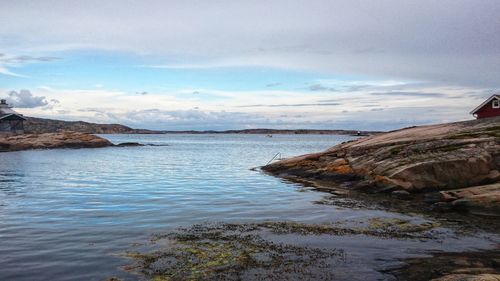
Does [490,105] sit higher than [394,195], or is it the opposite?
[490,105]

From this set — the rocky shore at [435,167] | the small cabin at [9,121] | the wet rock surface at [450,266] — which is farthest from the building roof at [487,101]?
the small cabin at [9,121]

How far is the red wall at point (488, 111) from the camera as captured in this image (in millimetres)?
52306

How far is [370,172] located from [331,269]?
17021 millimetres

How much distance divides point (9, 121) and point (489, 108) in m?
93.9

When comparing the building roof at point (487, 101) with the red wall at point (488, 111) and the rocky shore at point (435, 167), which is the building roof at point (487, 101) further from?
the rocky shore at point (435, 167)

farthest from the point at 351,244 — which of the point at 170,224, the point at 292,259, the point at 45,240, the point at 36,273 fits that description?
the point at 45,240

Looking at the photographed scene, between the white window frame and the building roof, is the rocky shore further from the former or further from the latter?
the white window frame

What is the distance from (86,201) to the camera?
2266 centimetres

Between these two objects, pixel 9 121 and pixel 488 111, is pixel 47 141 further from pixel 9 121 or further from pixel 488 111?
pixel 488 111

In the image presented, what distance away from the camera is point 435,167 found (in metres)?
23.0

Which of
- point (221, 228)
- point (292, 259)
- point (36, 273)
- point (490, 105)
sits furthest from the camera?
point (490, 105)

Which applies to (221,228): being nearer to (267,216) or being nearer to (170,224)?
(170,224)

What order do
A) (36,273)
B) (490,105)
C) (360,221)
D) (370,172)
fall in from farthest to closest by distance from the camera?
1. (490,105)
2. (370,172)
3. (360,221)
4. (36,273)

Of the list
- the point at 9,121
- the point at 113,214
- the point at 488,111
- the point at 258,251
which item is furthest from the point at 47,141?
the point at 258,251
